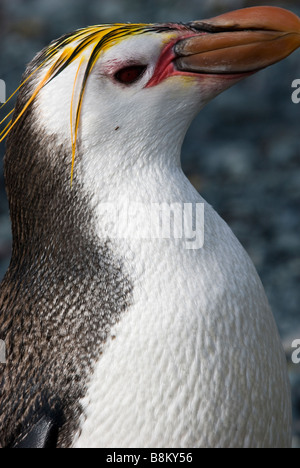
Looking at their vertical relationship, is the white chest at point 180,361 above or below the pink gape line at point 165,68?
below

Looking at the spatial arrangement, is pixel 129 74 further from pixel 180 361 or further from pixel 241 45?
pixel 180 361

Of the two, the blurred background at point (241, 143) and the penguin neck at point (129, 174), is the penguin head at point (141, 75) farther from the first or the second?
the blurred background at point (241, 143)

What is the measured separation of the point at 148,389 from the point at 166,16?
10.7 ft

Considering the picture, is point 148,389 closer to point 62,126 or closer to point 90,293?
point 90,293

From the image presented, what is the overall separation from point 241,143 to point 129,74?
239cm

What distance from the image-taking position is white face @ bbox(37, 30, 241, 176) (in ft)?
4.35

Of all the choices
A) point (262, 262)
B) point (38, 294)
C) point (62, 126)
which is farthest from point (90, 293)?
point (262, 262)

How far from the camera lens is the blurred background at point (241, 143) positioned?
3.08m

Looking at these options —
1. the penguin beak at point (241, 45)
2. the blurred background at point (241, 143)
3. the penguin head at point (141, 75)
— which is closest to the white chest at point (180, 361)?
the penguin head at point (141, 75)

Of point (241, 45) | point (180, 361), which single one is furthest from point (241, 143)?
point (180, 361)

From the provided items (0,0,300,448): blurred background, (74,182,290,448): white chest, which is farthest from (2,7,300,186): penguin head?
(0,0,300,448): blurred background

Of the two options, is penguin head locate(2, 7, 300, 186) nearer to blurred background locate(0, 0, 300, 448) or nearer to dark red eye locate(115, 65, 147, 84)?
dark red eye locate(115, 65, 147, 84)

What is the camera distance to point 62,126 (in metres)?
1.33

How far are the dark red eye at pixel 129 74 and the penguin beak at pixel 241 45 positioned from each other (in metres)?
0.08
